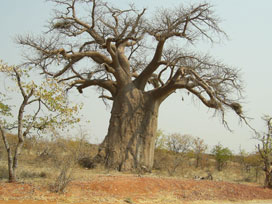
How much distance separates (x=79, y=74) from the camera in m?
9.63

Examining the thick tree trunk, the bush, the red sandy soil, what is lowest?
the red sandy soil

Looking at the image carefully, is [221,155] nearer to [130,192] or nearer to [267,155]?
[267,155]

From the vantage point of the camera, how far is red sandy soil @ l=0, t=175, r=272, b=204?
185 inches

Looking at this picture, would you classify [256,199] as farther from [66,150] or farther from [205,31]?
[205,31]

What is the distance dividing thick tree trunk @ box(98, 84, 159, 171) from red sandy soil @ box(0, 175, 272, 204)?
179 cm

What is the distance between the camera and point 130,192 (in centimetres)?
588

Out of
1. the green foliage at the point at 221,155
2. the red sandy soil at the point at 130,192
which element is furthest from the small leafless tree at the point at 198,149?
the red sandy soil at the point at 130,192

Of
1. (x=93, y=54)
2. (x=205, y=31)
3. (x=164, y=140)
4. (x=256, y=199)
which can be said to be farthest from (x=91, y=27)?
(x=164, y=140)

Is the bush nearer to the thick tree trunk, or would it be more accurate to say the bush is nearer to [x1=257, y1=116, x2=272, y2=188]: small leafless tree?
the thick tree trunk

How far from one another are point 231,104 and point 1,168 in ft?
21.5

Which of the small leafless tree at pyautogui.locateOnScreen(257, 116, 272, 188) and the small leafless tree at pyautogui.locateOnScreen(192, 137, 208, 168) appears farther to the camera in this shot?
the small leafless tree at pyautogui.locateOnScreen(192, 137, 208, 168)

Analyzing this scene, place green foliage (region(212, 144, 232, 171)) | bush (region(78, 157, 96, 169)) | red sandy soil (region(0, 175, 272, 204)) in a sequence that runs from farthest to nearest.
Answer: green foliage (region(212, 144, 232, 171)) → bush (region(78, 157, 96, 169)) → red sandy soil (region(0, 175, 272, 204))

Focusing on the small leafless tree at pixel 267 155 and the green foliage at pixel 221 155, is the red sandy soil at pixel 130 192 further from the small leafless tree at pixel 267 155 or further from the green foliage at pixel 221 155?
the green foliage at pixel 221 155

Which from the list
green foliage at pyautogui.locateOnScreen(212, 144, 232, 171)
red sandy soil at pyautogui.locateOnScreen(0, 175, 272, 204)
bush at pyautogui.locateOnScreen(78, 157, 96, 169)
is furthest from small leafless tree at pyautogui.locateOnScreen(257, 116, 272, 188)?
green foliage at pyautogui.locateOnScreen(212, 144, 232, 171)
